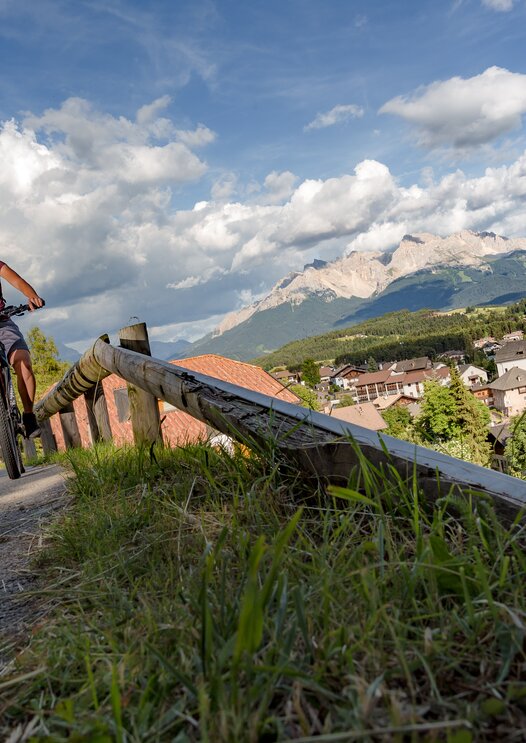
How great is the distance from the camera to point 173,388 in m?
2.57

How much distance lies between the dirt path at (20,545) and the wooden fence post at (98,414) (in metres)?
1.43

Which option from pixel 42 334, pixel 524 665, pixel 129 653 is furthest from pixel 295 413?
pixel 42 334

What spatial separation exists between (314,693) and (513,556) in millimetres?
508

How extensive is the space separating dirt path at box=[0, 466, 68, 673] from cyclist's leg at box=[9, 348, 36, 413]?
4.38ft

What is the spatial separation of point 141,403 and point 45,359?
23.0 metres

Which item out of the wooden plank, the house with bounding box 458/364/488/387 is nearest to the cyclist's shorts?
the wooden plank

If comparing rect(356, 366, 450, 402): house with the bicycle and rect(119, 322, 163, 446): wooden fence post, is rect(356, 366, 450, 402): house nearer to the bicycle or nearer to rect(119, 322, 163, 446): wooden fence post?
the bicycle

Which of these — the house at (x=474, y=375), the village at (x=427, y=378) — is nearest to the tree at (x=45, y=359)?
the village at (x=427, y=378)

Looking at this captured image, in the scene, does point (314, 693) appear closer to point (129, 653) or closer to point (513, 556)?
point (129, 653)

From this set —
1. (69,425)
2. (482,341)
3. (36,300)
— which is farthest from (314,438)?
(482,341)

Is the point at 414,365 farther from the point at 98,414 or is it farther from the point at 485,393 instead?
the point at 98,414

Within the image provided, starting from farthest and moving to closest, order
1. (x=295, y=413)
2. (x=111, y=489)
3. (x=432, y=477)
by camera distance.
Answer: (x=111, y=489) < (x=295, y=413) < (x=432, y=477)

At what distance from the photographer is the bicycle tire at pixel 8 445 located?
5492mm

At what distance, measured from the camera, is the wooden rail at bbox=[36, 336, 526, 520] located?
1.29m
